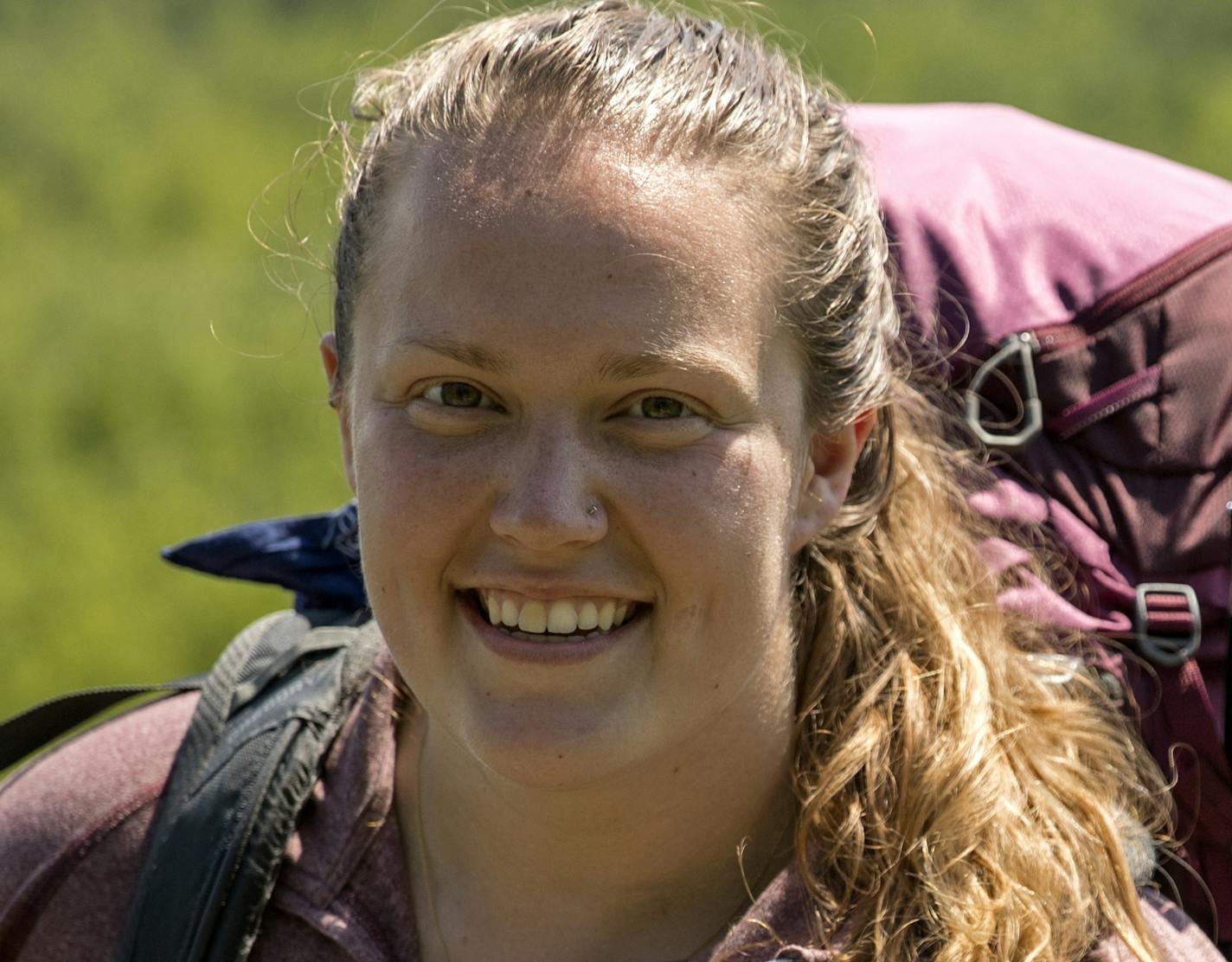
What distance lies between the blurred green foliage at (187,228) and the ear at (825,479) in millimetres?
2427

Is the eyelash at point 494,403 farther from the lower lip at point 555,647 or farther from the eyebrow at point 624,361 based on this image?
the lower lip at point 555,647

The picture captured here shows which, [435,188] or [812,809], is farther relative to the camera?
[812,809]

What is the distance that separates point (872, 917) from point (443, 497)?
2.19 ft

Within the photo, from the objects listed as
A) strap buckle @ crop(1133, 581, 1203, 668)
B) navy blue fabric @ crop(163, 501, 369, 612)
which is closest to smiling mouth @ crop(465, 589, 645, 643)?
navy blue fabric @ crop(163, 501, 369, 612)

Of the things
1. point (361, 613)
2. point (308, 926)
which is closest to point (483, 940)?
point (308, 926)

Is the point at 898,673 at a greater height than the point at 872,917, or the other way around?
the point at 898,673

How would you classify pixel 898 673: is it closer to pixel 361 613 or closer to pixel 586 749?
pixel 586 749

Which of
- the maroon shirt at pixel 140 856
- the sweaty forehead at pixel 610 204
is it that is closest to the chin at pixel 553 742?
the maroon shirt at pixel 140 856

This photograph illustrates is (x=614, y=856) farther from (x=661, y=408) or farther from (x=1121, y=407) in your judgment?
(x=1121, y=407)

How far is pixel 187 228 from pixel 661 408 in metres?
4.72

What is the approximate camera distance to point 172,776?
2182 mm

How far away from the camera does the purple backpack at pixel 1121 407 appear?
7.18 ft

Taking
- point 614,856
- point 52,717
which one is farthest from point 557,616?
point 52,717

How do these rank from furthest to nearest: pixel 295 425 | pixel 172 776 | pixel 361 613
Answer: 1. pixel 295 425
2. pixel 361 613
3. pixel 172 776
